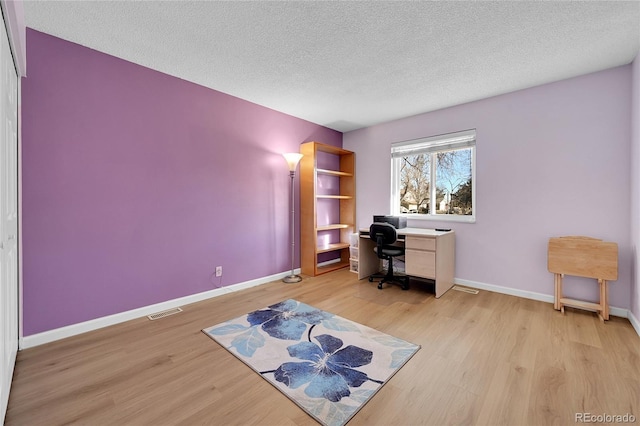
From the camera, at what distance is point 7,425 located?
136 cm

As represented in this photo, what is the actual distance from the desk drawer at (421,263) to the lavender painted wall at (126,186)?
2090 millimetres

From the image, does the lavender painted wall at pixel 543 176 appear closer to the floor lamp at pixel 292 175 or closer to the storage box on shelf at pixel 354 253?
the storage box on shelf at pixel 354 253

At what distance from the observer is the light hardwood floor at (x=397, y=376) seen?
1.44 m

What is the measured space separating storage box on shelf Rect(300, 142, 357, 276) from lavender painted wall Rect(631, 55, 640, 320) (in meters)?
3.13

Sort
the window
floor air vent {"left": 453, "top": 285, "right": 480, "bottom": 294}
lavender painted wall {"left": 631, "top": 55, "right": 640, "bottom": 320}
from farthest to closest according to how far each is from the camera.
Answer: the window, floor air vent {"left": 453, "top": 285, "right": 480, "bottom": 294}, lavender painted wall {"left": 631, "top": 55, "right": 640, "bottom": 320}

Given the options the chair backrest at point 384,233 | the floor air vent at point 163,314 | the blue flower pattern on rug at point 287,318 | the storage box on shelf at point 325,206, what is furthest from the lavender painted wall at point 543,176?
the floor air vent at point 163,314

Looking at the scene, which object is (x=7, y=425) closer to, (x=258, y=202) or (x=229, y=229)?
(x=229, y=229)

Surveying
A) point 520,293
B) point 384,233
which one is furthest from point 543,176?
point 384,233

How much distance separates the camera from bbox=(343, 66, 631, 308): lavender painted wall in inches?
104

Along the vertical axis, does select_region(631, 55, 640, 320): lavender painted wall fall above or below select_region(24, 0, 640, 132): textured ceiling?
below

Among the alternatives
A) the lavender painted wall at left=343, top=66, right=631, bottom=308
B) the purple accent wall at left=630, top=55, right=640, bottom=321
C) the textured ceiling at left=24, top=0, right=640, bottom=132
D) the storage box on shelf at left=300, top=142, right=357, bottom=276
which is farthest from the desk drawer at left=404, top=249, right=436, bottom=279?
the textured ceiling at left=24, top=0, right=640, bottom=132

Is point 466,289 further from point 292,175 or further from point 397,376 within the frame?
point 292,175

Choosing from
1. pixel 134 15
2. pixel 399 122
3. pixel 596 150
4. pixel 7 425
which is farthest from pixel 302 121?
pixel 7 425

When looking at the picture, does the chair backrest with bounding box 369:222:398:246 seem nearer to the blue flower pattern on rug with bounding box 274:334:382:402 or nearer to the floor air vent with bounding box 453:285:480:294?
the floor air vent with bounding box 453:285:480:294
